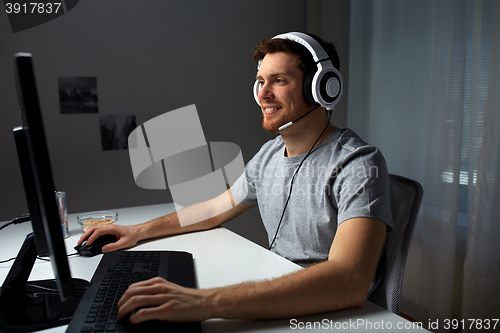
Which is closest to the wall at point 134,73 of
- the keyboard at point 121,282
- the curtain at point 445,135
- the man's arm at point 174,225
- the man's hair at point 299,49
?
the curtain at point 445,135

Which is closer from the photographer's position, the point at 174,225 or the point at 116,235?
the point at 116,235

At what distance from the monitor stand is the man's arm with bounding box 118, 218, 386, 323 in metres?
0.15

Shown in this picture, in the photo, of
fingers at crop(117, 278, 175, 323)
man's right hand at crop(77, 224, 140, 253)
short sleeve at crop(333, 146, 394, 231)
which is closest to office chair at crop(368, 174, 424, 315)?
short sleeve at crop(333, 146, 394, 231)

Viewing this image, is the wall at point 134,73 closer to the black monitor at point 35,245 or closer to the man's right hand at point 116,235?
the man's right hand at point 116,235

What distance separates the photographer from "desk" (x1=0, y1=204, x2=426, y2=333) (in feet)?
2.28

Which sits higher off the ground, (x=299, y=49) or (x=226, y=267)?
(x=299, y=49)

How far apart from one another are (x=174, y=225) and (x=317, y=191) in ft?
1.64

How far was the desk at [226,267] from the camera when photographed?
27.4 inches

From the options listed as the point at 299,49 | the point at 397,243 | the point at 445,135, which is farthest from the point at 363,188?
the point at 445,135

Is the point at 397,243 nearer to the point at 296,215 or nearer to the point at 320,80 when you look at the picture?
the point at 296,215

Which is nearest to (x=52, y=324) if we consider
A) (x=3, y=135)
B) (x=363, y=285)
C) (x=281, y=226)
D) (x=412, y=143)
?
(x=363, y=285)

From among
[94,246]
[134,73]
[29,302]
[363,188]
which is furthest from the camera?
[134,73]

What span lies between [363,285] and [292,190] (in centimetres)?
48

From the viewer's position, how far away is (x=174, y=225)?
1289 mm
